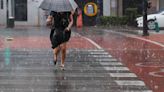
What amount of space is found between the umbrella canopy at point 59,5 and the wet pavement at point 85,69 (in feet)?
4.87

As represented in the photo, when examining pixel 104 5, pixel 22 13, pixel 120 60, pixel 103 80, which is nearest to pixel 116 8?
pixel 104 5

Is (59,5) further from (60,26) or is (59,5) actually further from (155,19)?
(155,19)

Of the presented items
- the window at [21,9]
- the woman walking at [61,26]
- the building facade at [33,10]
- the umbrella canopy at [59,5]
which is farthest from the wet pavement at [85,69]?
the window at [21,9]

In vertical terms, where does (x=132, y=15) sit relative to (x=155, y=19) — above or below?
above

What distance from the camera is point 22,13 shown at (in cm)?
4056

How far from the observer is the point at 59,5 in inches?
472

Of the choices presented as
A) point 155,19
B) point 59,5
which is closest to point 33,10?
point 155,19

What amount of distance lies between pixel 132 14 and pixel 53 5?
25.9m

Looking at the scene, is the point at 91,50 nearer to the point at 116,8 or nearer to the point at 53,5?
the point at 53,5

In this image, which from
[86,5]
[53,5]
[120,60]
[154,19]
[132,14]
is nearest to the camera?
[53,5]

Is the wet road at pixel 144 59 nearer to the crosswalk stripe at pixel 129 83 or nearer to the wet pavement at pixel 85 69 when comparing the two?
the wet pavement at pixel 85 69

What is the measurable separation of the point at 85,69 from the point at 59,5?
175 centimetres

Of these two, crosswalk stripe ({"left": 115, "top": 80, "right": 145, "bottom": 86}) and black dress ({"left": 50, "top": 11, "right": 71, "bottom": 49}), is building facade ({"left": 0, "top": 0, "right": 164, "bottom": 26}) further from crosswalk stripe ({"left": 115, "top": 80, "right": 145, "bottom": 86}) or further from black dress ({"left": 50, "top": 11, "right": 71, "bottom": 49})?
crosswalk stripe ({"left": 115, "top": 80, "right": 145, "bottom": 86})

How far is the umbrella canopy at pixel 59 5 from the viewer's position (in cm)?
1194
